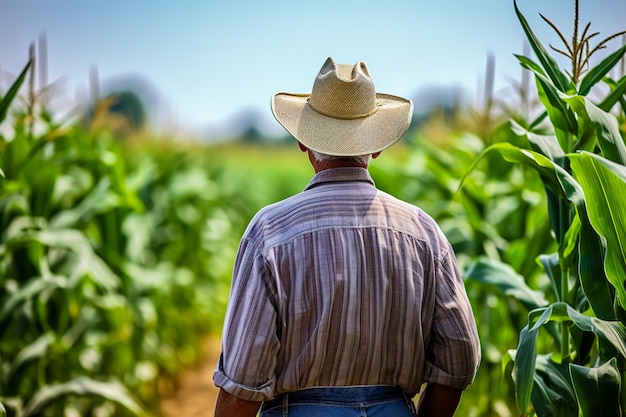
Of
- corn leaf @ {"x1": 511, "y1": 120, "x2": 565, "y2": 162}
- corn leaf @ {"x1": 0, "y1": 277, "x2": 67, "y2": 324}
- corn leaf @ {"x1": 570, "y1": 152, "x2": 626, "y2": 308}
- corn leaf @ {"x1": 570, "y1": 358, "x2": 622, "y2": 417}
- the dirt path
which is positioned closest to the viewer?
corn leaf @ {"x1": 570, "y1": 152, "x2": 626, "y2": 308}

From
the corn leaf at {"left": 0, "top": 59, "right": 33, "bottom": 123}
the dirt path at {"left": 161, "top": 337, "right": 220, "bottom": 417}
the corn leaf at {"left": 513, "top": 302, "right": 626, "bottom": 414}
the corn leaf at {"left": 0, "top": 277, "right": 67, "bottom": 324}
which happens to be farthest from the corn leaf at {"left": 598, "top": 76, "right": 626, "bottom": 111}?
the dirt path at {"left": 161, "top": 337, "right": 220, "bottom": 417}

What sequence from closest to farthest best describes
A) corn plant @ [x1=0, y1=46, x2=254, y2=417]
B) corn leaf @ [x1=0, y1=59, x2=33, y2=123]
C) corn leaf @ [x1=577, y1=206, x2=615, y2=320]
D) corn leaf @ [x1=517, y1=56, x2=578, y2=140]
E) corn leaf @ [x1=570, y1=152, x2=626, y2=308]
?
corn leaf @ [x1=570, y1=152, x2=626, y2=308] → corn leaf @ [x1=577, y1=206, x2=615, y2=320] → corn leaf @ [x1=517, y1=56, x2=578, y2=140] → corn leaf @ [x1=0, y1=59, x2=33, y2=123] → corn plant @ [x1=0, y1=46, x2=254, y2=417]

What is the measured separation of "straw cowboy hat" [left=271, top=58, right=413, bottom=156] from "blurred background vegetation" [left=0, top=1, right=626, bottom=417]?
0.48 m

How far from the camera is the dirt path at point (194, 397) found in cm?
520

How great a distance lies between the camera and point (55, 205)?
376 centimetres

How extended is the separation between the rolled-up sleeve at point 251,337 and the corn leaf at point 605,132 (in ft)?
3.18

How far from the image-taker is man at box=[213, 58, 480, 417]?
1.75 m

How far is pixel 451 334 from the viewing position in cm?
186

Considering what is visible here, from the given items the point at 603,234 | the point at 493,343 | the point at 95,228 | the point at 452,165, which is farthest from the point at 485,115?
the point at 603,234

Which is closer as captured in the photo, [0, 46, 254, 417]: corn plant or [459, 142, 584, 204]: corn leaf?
[459, 142, 584, 204]: corn leaf

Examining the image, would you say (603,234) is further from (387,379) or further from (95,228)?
(95,228)

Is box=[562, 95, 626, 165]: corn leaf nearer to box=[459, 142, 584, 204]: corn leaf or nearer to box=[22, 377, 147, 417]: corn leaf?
box=[459, 142, 584, 204]: corn leaf

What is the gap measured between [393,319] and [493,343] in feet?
7.36

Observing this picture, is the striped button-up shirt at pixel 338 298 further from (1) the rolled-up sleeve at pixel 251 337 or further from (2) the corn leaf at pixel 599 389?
(2) the corn leaf at pixel 599 389
